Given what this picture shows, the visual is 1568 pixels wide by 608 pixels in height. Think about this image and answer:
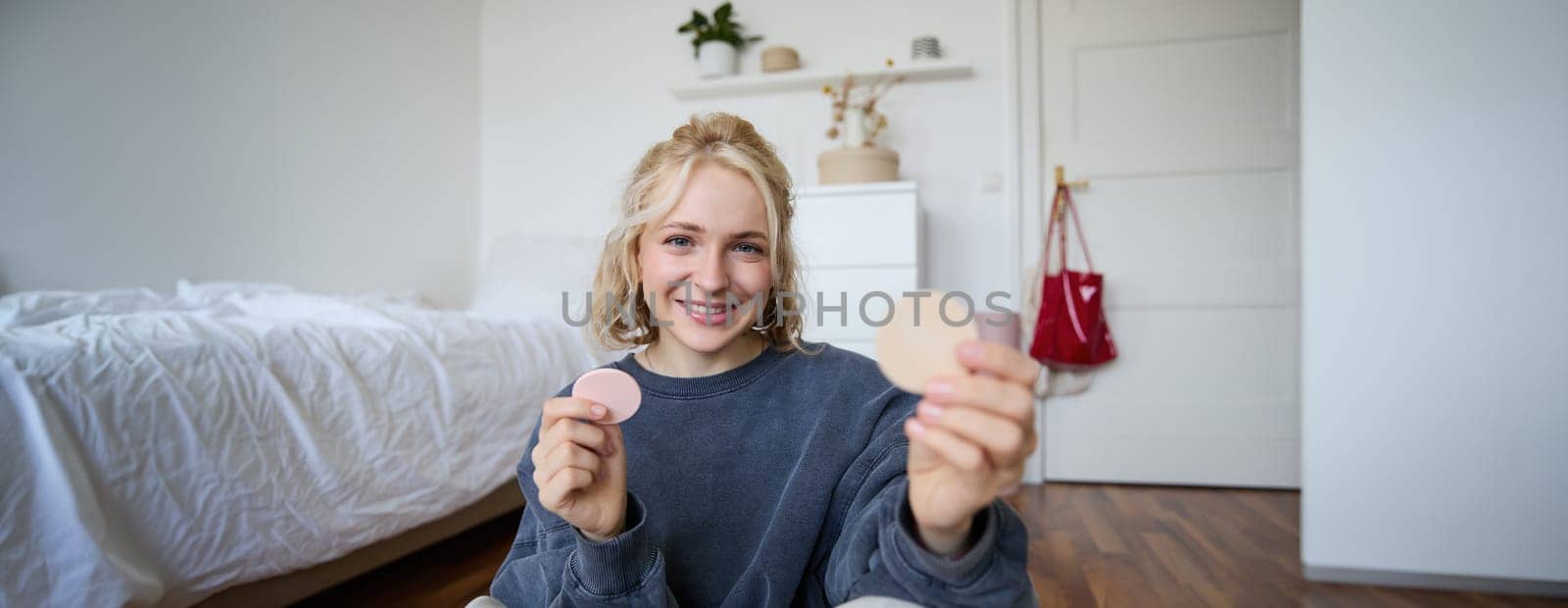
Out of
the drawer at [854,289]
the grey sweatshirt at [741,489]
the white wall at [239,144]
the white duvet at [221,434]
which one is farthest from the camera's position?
the drawer at [854,289]

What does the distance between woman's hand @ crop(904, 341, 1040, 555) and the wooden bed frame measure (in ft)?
4.53

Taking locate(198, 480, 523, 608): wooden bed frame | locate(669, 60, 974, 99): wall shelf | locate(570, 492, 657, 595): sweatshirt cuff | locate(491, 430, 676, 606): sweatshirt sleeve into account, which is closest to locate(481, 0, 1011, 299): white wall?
locate(669, 60, 974, 99): wall shelf

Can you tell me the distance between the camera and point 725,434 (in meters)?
0.90

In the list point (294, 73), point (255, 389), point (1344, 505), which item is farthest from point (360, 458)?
point (1344, 505)

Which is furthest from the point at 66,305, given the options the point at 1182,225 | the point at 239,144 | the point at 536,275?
the point at 1182,225

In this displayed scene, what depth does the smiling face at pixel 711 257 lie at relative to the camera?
89 centimetres

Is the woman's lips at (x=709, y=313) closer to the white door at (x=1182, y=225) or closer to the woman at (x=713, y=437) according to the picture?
the woman at (x=713, y=437)

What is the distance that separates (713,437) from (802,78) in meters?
2.62

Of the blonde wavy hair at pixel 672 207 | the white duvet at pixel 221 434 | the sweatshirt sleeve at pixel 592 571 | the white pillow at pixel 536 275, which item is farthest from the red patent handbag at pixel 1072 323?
the sweatshirt sleeve at pixel 592 571

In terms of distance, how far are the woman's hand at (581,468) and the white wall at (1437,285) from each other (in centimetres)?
174

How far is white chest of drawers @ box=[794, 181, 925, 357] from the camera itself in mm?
2789

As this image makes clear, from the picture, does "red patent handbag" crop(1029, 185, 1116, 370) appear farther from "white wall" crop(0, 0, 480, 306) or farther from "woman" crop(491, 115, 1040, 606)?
"white wall" crop(0, 0, 480, 306)

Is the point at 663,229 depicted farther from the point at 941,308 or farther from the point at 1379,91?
the point at 1379,91

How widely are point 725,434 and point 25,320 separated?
4.30 ft
